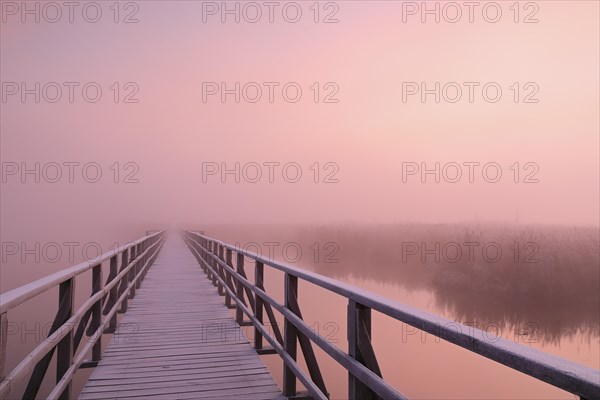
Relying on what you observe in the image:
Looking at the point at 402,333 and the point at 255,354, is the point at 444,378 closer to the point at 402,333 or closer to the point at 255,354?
the point at 402,333

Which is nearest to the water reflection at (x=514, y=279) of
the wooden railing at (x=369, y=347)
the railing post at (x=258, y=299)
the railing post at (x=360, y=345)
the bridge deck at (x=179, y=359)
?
the bridge deck at (x=179, y=359)

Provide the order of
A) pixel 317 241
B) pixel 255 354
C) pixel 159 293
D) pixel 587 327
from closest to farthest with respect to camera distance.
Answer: pixel 255 354, pixel 159 293, pixel 587 327, pixel 317 241

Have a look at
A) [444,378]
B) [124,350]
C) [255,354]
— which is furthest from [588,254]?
[124,350]

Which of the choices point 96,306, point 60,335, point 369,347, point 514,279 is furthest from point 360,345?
point 514,279

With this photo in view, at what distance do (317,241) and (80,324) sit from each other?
33261 mm

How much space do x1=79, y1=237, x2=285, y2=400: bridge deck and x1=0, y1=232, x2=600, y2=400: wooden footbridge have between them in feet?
0.04

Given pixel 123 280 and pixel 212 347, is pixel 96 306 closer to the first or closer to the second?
pixel 212 347

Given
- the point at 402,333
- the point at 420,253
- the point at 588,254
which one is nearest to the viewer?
the point at 402,333

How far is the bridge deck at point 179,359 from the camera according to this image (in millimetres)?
4879

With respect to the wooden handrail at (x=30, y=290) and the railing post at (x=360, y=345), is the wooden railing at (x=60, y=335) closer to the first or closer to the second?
the wooden handrail at (x=30, y=290)

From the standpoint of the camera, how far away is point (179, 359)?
19.8ft

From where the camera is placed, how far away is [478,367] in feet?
42.9

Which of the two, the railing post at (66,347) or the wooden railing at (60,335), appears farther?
the railing post at (66,347)

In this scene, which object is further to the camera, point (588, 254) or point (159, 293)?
point (588, 254)
